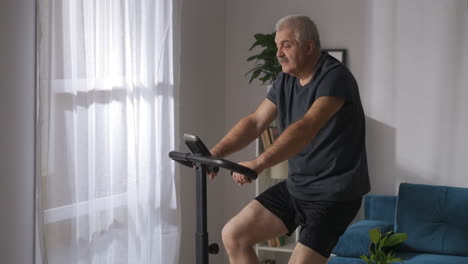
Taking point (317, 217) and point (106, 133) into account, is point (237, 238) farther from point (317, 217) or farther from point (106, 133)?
point (106, 133)

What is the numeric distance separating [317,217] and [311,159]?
23 centimetres

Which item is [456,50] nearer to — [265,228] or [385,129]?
[385,129]

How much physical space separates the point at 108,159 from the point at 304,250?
1.47 meters

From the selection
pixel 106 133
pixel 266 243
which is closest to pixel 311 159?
pixel 106 133

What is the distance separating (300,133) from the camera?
243 cm

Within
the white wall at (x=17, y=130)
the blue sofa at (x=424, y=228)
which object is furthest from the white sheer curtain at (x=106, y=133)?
the blue sofa at (x=424, y=228)

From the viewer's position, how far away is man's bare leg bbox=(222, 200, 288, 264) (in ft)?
9.08

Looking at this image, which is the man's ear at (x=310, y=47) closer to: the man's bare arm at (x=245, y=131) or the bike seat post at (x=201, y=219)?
the man's bare arm at (x=245, y=131)

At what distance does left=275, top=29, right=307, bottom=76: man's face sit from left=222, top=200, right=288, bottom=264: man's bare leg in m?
0.58

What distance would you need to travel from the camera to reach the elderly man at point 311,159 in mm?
2650

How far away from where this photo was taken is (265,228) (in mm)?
2787

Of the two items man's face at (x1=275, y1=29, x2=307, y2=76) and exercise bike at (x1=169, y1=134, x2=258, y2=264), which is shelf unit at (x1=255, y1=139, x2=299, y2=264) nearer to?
man's face at (x1=275, y1=29, x2=307, y2=76)

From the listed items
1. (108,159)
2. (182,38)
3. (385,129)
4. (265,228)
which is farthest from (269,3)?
(265,228)

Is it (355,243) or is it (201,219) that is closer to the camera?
(201,219)
